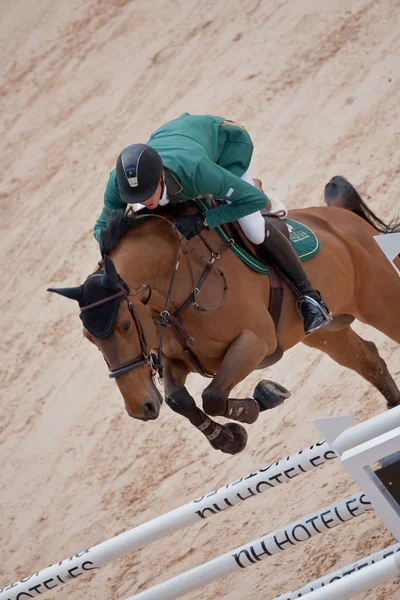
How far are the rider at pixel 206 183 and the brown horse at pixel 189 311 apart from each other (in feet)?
0.34

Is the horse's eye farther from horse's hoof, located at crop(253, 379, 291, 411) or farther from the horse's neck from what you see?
A: horse's hoof, located at crop(253, 379, 291, 411)

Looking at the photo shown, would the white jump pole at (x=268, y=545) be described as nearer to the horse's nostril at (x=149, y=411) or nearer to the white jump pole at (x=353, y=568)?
the white jump pole at (x=353, y=568)

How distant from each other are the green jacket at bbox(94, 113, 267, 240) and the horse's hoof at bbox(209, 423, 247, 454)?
3.30 ft

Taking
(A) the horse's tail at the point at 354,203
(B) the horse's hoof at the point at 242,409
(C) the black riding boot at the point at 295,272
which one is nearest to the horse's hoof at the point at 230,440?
(B) the horse's hoof at the point at 242,409

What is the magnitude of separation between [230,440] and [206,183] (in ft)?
4.20

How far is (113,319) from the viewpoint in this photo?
3514 millimetres

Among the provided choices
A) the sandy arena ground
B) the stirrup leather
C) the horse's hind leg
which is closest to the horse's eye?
the stirrup leather

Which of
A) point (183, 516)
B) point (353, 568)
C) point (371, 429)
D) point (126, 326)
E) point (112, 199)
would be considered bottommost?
point (353, 568)

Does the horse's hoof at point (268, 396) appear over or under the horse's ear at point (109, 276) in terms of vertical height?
under

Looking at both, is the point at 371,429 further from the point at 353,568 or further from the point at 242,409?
the point at 242,409

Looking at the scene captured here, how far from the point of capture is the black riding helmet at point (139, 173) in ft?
11.5

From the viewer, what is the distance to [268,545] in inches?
144

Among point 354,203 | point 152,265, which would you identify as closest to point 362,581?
point 152,265

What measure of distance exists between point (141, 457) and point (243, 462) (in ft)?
2.55
